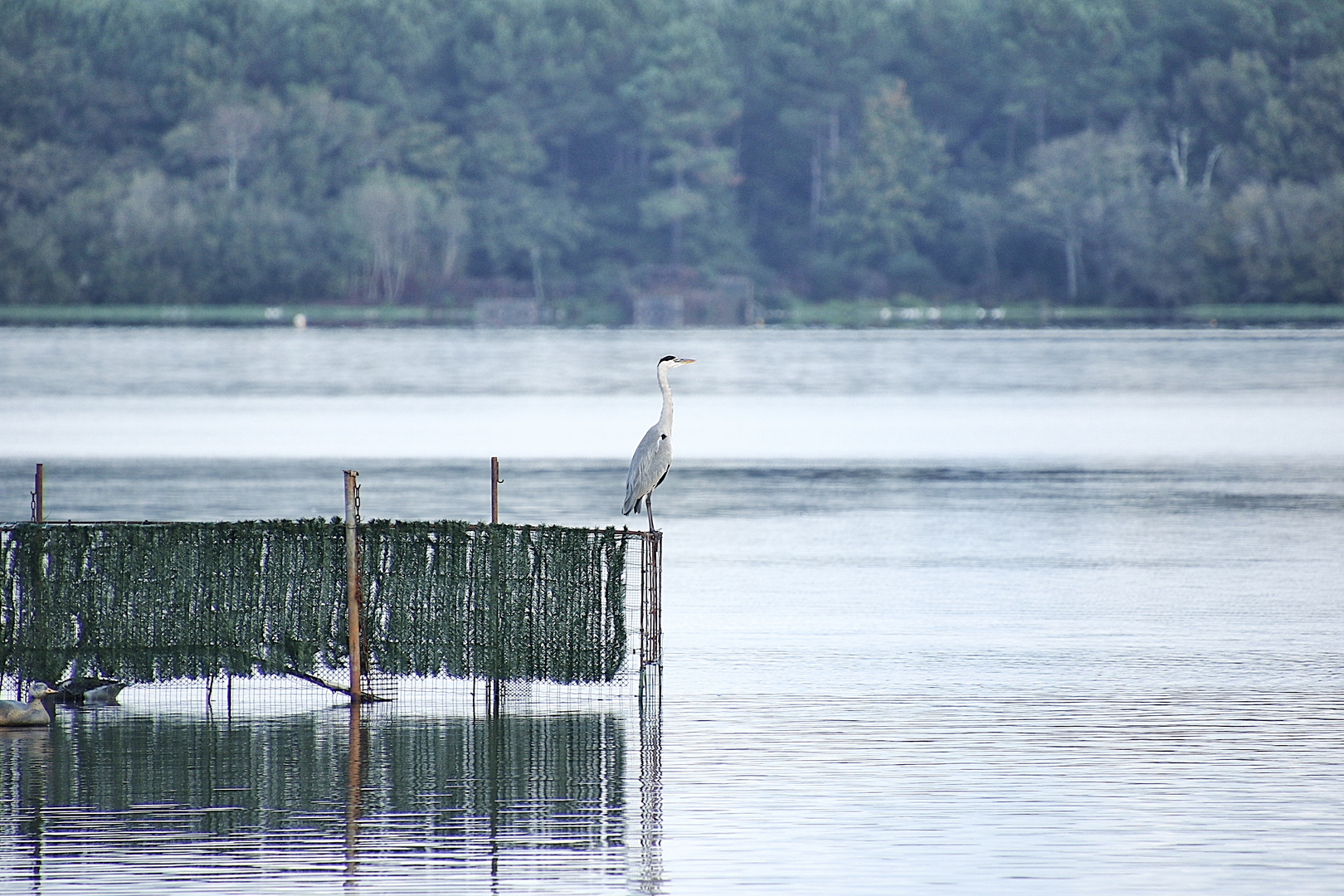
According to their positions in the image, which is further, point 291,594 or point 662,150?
point 662,150

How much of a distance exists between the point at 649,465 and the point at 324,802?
4.40m

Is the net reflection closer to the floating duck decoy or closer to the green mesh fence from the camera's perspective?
the floating duck decoy

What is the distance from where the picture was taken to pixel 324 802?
12.1m

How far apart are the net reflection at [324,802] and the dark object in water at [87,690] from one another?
178 mm

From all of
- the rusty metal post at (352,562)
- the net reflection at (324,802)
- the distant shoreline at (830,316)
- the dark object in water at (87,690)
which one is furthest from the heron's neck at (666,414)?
the distant shoreline at (830,316)

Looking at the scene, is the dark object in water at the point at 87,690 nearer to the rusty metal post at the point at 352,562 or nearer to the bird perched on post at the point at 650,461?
the rusty metal post at the point at 352,562

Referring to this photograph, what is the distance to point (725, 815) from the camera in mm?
11828

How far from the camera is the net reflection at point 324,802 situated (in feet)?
35.1

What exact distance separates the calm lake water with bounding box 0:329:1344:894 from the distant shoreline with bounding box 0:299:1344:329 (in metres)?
99.7

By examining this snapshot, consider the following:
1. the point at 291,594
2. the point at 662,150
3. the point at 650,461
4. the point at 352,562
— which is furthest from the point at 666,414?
the point at 662,150

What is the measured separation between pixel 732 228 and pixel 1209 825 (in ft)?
454

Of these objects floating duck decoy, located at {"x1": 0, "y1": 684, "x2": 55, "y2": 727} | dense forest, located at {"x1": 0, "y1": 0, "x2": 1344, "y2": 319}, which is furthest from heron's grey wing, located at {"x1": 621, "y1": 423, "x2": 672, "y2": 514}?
dense forest, located at {"x1": 0, "y1": 0, "x2": 1344, "y2": 319}

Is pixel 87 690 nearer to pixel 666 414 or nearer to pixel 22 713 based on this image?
pixel 22 713

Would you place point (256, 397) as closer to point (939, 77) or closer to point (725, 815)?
point (725, 815)
